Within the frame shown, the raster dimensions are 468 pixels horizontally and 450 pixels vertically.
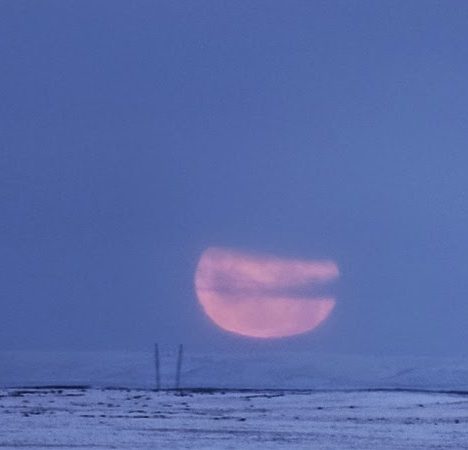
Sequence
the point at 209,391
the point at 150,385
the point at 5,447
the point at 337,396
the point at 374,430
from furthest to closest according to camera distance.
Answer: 1. the point at 150,385
2. the point at 209,391
3. the point at 337,396
4. the point at 374,430
5. the point at 5,447

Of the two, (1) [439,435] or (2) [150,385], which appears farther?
(2) [150,385]

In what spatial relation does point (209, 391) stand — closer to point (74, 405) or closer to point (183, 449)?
point (74, 405)

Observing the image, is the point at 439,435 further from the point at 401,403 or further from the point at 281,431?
the point at 401,403

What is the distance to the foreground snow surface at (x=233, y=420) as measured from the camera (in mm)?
26109

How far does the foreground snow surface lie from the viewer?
2611 cm

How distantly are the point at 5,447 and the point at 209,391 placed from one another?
96.9 feet

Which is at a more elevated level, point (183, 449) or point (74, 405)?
point (74, 405)

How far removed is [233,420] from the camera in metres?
33.0

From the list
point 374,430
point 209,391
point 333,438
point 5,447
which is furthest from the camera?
point 209,391

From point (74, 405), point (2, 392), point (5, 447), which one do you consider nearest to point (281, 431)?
point (5, 447)

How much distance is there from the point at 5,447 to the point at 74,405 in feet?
53.8

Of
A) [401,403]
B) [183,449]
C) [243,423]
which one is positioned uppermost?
[401,403]

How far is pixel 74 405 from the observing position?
133ft

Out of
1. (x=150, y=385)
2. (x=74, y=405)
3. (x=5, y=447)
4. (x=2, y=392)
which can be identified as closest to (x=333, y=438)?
(x=5, y=447)
